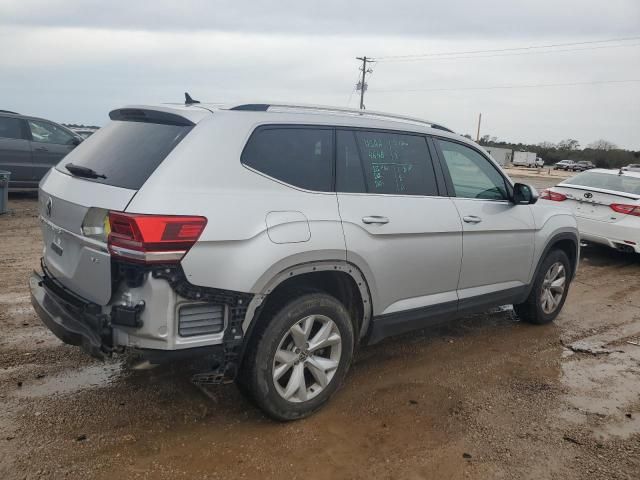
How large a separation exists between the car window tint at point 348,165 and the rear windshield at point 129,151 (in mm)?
1013

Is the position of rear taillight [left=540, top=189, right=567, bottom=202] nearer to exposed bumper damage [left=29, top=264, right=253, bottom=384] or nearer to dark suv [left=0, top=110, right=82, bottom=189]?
exposed bumper damage [left=29, top=264, right=253, bottom=384]

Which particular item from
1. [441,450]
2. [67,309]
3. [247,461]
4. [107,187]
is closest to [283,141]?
[107,187]

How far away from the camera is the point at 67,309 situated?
3131 millimetres

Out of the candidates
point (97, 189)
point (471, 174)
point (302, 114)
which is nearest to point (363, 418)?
point (302, 114)

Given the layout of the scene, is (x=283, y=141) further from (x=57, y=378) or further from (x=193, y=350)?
(x=57, y=378)

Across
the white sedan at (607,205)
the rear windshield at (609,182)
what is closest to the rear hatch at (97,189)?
the white sedan at (607,205)

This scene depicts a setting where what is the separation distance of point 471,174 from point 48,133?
9665 millimetres

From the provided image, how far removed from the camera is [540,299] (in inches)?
210

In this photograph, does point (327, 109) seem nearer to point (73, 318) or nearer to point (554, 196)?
point (73, 318)

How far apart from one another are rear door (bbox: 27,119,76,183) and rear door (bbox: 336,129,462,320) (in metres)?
8.94

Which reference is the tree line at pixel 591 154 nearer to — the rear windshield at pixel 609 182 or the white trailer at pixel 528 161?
the white trailer at pixel 528 161

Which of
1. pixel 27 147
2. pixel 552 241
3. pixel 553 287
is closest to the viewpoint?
pixel 552 241

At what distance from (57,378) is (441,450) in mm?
2608

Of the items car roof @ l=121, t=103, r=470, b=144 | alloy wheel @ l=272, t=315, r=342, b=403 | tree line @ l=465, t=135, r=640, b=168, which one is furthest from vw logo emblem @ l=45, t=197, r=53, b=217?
tree line @ l=465, t=135, r=640, b=168
